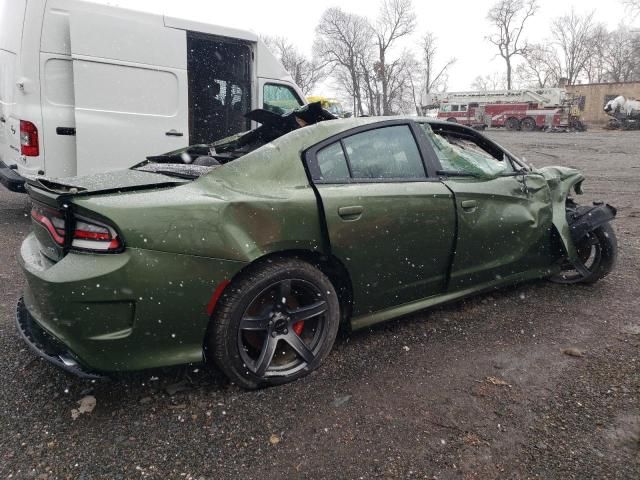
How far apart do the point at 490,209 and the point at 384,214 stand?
3.13 feet

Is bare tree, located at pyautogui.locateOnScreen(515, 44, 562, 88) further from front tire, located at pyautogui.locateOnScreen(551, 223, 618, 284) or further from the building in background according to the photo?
front tire, located at pyautogui.locateOnScreen(551, 223, 618, 284)

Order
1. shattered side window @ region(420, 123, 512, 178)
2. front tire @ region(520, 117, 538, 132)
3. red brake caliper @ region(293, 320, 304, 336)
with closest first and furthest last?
red brake caliper @ region(293, 320, 304, 336), shattered side window @ region(420, 123, 512, 178), front tire @ region(520, 117, 538, 132)

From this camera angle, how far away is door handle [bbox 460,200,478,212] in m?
3.03

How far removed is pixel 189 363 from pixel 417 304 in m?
1.45

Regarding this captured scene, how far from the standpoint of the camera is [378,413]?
7.41ft

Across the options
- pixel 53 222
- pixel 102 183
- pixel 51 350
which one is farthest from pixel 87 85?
pixel 51 350

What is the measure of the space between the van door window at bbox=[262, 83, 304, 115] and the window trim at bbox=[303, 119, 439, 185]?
13.4 feet

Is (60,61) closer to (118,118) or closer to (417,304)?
(118,118)

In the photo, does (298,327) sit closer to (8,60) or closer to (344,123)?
(344,123)

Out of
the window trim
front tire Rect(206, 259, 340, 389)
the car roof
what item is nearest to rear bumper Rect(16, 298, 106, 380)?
front tire Rect(206, 259, 340, 389)

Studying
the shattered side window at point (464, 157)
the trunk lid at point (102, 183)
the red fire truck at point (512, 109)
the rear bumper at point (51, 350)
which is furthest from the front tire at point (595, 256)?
the red fire truck at point (512, 109)

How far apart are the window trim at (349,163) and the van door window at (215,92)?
15.1ft

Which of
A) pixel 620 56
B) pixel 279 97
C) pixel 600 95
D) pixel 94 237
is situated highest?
pixel 620 56

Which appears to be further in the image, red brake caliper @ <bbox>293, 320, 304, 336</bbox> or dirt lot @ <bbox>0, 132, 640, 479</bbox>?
red brake caliper @ <bbox>293, 320, 304, 336</bbox>
